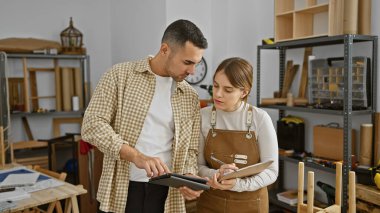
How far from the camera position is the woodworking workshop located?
1.58 meters

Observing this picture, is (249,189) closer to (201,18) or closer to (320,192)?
(320,192)

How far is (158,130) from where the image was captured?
1.62m

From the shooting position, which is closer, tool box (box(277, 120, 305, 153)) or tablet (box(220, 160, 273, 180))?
tablet (box(220, 160, 273, 180))

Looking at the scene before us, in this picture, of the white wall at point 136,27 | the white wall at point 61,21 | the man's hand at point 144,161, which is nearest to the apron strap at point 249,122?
the man's hand at point 144,161

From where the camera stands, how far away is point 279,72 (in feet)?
11.6

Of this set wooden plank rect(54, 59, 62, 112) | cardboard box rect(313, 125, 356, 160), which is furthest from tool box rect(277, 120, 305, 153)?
wooden plank rect(54, 59, 62, 112)

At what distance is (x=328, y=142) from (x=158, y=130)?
1830 mm

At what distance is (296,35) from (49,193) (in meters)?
2.21

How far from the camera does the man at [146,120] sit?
155cm

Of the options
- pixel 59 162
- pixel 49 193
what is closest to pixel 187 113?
pixel 49 193

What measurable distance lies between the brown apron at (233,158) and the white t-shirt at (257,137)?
0.9 inches

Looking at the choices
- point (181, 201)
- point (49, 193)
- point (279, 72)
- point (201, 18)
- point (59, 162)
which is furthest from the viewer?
point (59, 162)

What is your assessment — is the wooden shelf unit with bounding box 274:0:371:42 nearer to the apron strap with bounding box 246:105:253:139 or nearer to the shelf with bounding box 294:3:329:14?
the shelf with bounding box 294:3:329:14

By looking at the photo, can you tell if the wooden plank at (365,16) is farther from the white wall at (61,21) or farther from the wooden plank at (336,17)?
the white wall at (61,21)
